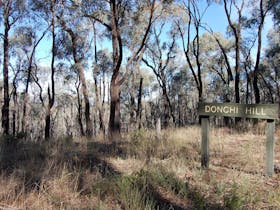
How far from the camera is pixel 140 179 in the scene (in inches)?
161

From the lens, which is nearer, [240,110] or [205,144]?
[240,110]

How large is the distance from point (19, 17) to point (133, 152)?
15.1m

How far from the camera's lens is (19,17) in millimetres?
17578

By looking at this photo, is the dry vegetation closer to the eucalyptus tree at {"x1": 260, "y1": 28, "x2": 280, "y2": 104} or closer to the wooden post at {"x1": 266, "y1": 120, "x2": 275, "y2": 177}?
the wooden post at {"x1": 266, "y1": 120, "x2": 275, "y2": 177}

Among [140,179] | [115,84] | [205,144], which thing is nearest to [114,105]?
[115,84]

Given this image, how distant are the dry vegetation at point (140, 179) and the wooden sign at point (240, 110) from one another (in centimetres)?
95

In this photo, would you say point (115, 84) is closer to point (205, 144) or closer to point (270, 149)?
point (205, 144)

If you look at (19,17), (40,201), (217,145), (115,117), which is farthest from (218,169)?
(19,17)

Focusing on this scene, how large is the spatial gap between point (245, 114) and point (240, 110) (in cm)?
11

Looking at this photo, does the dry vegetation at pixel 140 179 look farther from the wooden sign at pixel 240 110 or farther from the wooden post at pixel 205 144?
the wooden sign at pixel 240 110

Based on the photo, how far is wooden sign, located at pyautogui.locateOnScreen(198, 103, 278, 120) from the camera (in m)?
4.66

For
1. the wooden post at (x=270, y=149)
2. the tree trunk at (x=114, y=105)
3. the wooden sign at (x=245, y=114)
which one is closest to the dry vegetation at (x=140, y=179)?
the wooden post at (x=270, y=149)

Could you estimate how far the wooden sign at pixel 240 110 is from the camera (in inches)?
183

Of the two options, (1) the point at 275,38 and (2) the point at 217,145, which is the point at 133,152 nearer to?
(2) the point at 217,145
